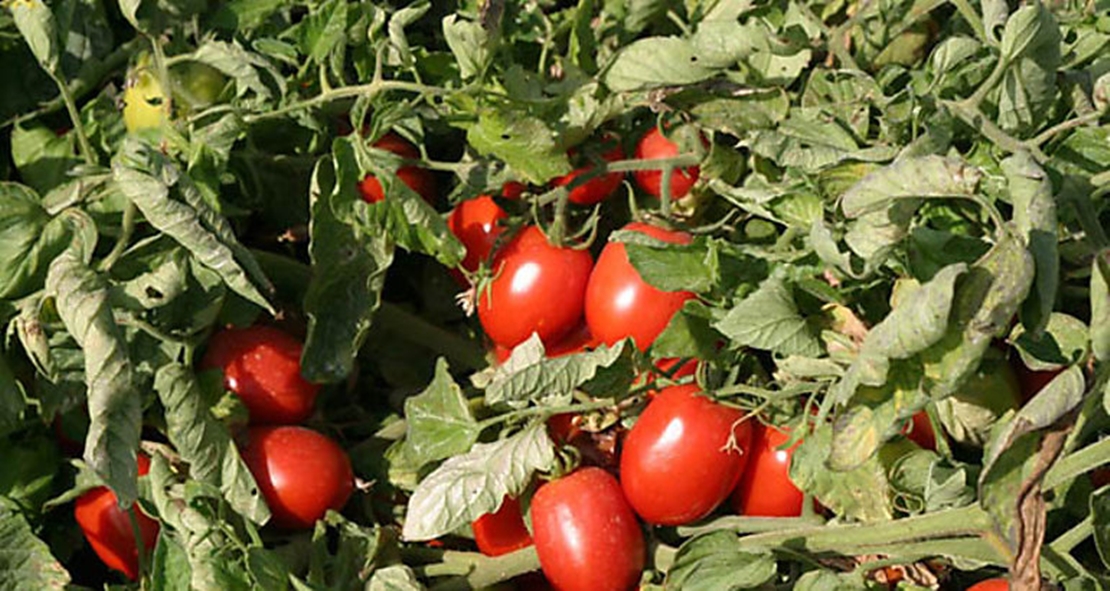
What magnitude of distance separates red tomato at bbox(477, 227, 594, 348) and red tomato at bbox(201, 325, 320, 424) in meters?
0.19

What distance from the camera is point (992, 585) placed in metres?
1.11

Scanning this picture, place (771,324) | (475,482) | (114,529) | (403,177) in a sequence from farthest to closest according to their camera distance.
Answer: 1. (403,177)
2. (114,529)
3. (475,482)
4. (771,324)

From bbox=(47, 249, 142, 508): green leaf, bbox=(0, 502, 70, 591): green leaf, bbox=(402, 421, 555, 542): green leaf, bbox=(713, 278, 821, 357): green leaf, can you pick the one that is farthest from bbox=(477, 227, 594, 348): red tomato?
bbox=(0, 502, 70, 591): green leaf

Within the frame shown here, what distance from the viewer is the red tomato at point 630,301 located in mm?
1246

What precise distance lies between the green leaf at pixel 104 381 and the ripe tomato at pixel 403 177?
0.32m

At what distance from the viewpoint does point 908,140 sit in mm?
1187

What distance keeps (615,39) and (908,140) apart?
1.32 ft

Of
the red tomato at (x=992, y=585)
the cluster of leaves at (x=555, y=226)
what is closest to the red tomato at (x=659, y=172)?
the cluster of leaves at (x=555, y=226)

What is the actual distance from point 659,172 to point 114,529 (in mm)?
616

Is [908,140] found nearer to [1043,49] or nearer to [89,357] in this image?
[1043,49]

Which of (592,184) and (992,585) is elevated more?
(592,184)

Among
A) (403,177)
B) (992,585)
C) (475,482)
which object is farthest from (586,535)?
(403,177)

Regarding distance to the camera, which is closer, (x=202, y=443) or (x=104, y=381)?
(x=104, y=381)

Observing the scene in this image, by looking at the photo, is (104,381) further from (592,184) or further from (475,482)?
(592,184)
